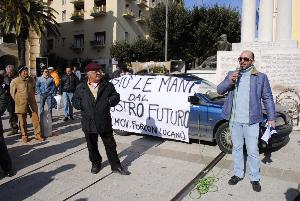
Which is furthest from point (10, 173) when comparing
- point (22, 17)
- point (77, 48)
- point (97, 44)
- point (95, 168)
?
point (77, 48)

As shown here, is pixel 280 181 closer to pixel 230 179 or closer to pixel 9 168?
pixel 230 179

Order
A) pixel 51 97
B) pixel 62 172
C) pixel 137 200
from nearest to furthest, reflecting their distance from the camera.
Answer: pixel 137 200, pixel 62 172, pixel 51 97

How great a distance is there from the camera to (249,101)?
537cm

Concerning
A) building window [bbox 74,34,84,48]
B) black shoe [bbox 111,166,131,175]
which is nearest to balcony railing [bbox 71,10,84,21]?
building window [bbox 74,34,84,48]

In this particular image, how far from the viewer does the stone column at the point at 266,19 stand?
14211 millimetres

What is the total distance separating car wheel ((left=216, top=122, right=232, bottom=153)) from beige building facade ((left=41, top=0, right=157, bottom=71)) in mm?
36269

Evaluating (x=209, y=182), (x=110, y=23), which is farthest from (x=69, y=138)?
(x=110, y=23)

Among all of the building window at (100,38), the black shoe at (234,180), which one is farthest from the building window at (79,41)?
the black shoe at (234,180)

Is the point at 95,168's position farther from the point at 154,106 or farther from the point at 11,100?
the point at 11,100

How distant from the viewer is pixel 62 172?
629cm

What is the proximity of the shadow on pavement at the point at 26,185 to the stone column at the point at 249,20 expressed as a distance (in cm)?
1081

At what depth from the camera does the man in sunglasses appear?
534cm

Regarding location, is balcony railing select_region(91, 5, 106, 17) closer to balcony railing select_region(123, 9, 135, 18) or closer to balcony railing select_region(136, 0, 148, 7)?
balcony railing select_region(123, 9, 135, 18)

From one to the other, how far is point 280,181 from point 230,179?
0.87 meters
